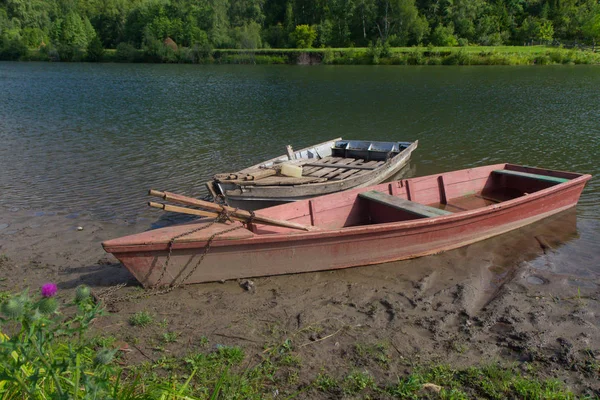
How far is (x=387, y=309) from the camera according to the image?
6.51 m

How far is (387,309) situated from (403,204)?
9.23ft

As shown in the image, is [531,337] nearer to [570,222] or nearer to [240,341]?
[240,341]

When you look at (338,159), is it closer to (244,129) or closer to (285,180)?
(285,180)

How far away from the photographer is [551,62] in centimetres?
5378

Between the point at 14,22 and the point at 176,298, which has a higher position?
the point at 14,22

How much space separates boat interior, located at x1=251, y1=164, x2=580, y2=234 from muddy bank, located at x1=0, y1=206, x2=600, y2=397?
1.24 meters

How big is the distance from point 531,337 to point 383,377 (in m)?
2.17

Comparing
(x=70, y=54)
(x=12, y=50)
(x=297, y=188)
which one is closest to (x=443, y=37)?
(x=70, y=54)

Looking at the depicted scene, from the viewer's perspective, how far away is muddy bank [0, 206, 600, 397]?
5363 mm

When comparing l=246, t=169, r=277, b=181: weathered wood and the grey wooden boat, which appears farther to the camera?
l=246, t=169, r=277, b=181: weathered wood

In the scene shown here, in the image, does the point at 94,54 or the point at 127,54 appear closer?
the point at 127,54

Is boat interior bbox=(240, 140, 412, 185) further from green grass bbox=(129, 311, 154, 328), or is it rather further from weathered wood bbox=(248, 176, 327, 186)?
green grass bbox=(129, 311, 154, 328)

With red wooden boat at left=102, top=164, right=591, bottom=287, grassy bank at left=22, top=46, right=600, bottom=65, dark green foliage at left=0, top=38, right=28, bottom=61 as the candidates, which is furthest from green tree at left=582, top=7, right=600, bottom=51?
dark green foliage at left=0, top=38, right=28, bottom=61

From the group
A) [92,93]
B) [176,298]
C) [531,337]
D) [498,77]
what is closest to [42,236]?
[176,298]
